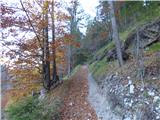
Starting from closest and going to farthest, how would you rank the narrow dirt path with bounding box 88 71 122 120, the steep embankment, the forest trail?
the steep embankment < the narrow dirt path with bounding box 88 71 122 120 < the forest trail

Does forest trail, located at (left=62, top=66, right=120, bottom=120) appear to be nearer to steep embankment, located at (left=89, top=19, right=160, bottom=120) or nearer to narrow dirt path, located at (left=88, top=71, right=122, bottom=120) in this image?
narrow dirt path, located at (left=88, top=71, right=122, bottom=120)

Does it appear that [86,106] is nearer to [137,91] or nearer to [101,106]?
[101,106]

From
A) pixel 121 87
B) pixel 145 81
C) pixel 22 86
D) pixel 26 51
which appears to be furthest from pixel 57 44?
pixel 145 81

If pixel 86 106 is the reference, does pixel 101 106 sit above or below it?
above

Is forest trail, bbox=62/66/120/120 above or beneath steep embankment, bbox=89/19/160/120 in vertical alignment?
beneath

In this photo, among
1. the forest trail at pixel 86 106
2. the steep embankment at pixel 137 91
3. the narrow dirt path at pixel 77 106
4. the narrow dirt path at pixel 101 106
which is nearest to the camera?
the steep embankment at pixel 137 91

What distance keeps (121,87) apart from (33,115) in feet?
12.1

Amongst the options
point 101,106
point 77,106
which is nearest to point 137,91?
point 101,106

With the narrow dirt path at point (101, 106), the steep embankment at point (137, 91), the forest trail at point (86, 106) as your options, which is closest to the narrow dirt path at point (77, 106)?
the forest trail at point (86, 106)

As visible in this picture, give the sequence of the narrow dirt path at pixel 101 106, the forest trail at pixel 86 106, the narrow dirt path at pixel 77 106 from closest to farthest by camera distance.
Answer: the narrow dirt path at pixel 101 106, the forest trail at pixel 86 106, the narrow dirt path at pixel 77 106

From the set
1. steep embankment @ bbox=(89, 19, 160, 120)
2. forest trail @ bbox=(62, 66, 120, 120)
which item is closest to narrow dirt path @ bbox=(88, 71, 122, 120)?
forest trail @ bbox=(62, 66, 120, 120)

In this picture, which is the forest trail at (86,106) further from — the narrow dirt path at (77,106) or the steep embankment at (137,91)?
the steep embankment at (137,91)

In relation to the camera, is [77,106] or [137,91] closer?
[137,91]

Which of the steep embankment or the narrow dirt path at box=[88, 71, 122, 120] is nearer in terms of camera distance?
the steep embankment
